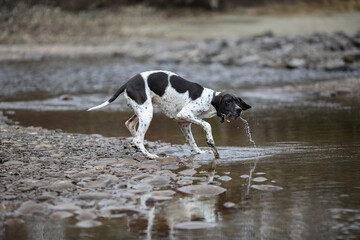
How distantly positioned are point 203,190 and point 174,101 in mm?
2399

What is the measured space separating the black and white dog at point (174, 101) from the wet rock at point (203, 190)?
173cm

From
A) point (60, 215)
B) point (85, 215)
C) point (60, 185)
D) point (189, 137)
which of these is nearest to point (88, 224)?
point (85, 215)

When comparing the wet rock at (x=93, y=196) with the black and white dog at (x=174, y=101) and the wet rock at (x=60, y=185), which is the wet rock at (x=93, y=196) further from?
the black and white dog at (x=174, y=101)

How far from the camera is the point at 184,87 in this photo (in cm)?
832

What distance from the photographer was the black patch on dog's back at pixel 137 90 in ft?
26.5

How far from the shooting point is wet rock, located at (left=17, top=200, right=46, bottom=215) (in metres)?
5.51

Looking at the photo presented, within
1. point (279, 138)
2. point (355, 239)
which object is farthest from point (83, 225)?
point (279, 138)

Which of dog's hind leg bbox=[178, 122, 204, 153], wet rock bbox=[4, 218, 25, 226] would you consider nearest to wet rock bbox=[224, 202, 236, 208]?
wet rock bbox=[4, 218, 25, 226]

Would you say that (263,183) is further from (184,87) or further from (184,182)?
(184,87)

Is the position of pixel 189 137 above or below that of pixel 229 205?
above

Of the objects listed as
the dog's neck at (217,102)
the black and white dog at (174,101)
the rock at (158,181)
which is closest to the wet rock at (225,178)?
the rock at (158,181)

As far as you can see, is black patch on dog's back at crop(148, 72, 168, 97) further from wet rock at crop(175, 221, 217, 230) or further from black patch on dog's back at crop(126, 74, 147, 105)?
wet rock at crop(175, 221, 217, 230)

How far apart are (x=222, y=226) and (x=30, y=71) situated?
17.9 m

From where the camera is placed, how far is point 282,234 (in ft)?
16.0
